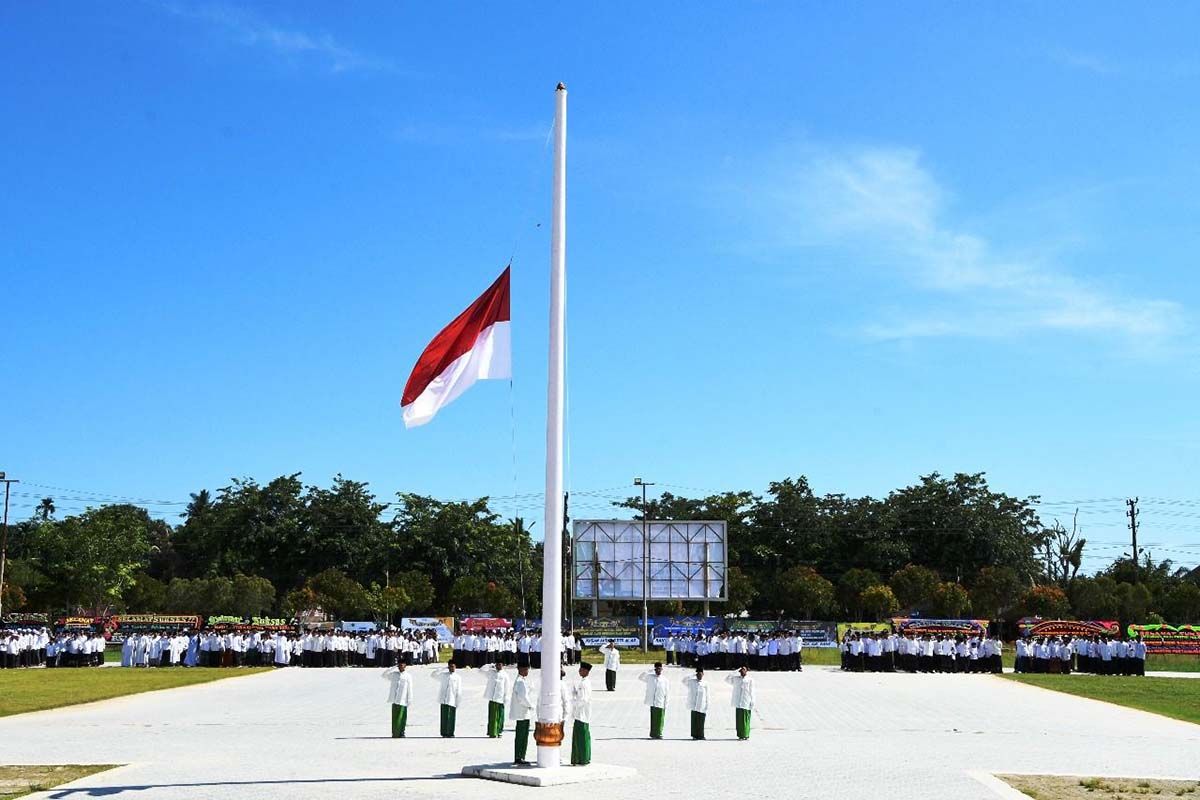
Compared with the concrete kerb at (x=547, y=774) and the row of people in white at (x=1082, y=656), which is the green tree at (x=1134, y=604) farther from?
the concrete kerb at (x=547, y=774)

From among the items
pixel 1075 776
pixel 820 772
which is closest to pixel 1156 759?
pixel 1075 776

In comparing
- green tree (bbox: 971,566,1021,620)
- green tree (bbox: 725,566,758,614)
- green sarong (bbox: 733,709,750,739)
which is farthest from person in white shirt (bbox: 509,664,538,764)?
green tree (bbox: 971,566,1021,620)

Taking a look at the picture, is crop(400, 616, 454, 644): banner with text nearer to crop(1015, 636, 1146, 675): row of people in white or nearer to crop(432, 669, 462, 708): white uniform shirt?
crop(1015, 636, 1146, 675): row of people in white

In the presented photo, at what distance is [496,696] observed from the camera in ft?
63.1

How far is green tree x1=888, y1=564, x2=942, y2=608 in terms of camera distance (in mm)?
75062

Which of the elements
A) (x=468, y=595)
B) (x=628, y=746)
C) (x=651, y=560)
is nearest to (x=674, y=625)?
(x=651, y=560)

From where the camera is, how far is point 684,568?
180ft

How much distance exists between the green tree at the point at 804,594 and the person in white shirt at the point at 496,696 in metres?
57.9

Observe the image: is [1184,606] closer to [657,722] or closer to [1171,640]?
[1171,640]

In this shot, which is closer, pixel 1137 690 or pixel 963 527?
pixel 1137 690

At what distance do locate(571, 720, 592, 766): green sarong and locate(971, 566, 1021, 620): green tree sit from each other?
2538 inches

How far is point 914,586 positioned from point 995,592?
16.2 ft

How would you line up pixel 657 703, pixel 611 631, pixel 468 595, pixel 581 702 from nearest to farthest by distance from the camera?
pixel 581 702 → pixel 657 703 → pixel 611 631 → pixel 468 595

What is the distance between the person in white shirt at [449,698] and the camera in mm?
19391
